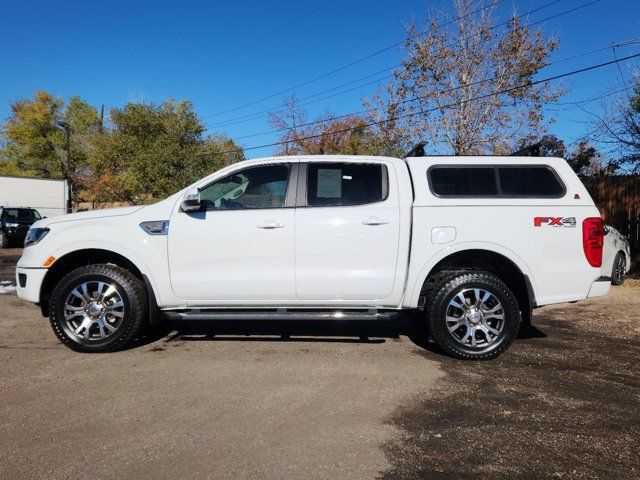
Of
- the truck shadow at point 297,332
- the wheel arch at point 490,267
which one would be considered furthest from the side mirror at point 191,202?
the wheel arch at point 490,267

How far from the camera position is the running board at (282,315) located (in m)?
4.41

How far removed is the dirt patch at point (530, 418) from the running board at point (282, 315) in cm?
78

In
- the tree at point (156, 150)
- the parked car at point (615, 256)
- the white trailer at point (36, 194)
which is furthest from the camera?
the tree at point (156, 150)

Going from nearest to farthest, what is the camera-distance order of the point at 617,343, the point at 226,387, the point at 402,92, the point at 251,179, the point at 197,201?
the point at 226,387
the point at 197,201
the point at 251,179
the point at 617,343
the point at 402,92

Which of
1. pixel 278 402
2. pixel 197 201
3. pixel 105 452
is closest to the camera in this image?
pixel 105 452

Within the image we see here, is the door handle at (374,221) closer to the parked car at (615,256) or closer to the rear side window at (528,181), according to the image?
the rear side window at (528,181)

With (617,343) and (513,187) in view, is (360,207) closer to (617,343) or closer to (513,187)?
(513,187)

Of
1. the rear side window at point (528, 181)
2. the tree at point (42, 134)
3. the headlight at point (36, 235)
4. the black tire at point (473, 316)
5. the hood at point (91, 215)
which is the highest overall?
the tree at point (42, 134)

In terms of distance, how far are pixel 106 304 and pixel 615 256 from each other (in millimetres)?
8869

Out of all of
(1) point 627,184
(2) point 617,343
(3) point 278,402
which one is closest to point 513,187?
(2) point 617,343

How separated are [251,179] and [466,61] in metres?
14.3

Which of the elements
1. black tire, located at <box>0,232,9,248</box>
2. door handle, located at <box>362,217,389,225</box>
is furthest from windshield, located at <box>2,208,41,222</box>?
door handle, located at <box>362,217,389,225</box>

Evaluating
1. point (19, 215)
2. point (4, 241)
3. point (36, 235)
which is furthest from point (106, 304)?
point (19, 215)

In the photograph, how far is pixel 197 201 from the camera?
14.3 ft
